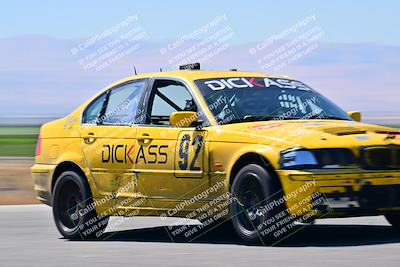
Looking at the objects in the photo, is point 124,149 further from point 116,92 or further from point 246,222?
point 246,222

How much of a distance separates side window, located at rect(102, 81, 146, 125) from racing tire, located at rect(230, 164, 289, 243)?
1.93 m

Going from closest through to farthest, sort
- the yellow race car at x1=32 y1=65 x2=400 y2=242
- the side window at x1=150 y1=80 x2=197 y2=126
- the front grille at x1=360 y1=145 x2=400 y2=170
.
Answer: the yellow race car at x1=32 y1=65 x2=400 y2=242 → the front grille at x1=360 y1=145 x2=400 y2=170 → the side window at x1=150 y1=80 x2=197 y2=126

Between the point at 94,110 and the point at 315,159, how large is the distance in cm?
338

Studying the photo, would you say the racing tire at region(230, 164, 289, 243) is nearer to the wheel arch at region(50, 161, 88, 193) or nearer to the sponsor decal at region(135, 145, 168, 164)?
the sponsor decal at region(135, 145, 168, 164)

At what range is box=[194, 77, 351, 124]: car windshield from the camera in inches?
420

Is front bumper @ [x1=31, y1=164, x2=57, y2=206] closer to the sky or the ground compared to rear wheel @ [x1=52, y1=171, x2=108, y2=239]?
closer to the sky

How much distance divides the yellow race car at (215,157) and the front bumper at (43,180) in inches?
0.7

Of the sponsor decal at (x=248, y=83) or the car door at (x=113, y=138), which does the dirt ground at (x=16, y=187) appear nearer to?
the car door at (x=113, y=138)

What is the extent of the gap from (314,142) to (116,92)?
3089mm

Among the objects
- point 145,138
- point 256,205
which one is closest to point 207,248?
point 256,205

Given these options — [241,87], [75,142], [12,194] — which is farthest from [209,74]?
[12,194]

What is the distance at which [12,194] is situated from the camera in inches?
771

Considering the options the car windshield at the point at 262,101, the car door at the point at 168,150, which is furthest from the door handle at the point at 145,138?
the car windshield at the point at 262,101

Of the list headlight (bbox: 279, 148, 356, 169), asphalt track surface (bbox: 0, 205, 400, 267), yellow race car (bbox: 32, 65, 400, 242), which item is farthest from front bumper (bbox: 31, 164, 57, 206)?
headlight (bbox: 279, 148, 356, 169)
